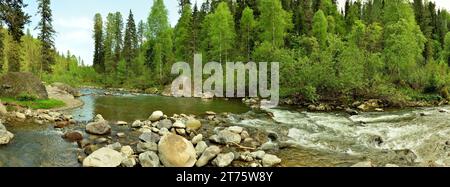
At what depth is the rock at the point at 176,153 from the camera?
1184 cm

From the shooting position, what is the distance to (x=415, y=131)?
1792cm

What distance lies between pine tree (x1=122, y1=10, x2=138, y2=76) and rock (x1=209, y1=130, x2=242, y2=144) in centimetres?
4825

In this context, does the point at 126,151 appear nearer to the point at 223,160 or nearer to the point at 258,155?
the point at 223,160

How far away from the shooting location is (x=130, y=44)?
215ft

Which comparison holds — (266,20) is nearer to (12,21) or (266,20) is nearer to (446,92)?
(446,92)

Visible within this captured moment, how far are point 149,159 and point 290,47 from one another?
42.6m

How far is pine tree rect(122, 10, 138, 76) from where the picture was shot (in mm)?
62344

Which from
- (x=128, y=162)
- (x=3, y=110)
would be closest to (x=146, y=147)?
(x=128, y=162)

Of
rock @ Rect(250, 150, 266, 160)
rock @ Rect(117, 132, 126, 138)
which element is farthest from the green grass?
rock @ Rect(250, 150, 266, 160)

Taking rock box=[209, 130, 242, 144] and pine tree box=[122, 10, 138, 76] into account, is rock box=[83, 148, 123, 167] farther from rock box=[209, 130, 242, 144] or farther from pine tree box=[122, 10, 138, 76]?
pine tree box=[122, 10, 138, 76]

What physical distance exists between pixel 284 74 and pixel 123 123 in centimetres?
2023

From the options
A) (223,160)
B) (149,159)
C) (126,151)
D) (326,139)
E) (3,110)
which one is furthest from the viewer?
(3,110)

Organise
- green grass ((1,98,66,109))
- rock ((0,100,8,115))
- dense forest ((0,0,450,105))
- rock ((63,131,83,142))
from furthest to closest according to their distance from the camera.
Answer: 1. dense forest ((0,0,450,105))
2. green grass ((1,98,66,109))
3. rock ((0,100,8,115))
4. rock ((63,131,83,142))
